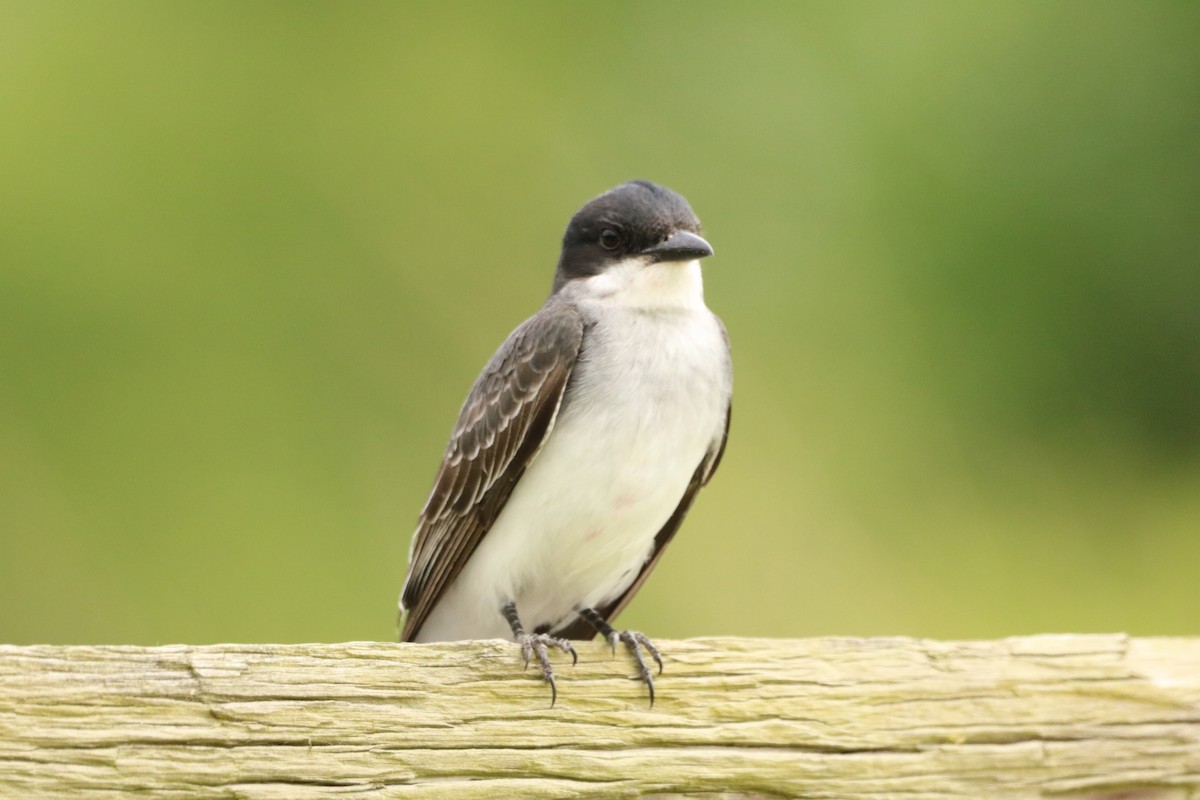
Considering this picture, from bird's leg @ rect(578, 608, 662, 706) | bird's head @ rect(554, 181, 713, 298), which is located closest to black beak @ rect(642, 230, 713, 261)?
bird's head @ rect(554, 181, 713, 298)

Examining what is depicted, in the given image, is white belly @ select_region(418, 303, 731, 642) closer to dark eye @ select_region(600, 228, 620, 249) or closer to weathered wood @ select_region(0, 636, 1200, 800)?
dark eye @ select_region(600, 228, 620, 249)

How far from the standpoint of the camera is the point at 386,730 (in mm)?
2109

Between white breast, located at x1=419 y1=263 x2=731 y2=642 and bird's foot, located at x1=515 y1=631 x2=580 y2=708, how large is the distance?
340 mm

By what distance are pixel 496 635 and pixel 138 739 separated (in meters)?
1.07

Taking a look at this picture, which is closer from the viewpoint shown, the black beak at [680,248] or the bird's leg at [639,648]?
the bird's leg at [639,648]

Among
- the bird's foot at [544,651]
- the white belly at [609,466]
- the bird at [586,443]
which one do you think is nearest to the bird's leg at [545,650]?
the bird's foot at [544,651]

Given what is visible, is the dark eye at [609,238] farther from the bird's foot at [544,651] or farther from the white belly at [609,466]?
the bird's foot at [544,651]

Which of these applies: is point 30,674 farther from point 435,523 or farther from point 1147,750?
point 1147,750

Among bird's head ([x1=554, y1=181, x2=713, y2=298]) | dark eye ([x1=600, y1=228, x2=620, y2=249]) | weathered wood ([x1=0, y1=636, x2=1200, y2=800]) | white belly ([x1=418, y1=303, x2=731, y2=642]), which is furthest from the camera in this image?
dark eye ([x1=600, y1=228, x2=620, y2=249])

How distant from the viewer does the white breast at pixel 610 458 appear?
2.66 meters

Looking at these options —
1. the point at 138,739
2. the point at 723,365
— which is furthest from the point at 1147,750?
the point at 138,739

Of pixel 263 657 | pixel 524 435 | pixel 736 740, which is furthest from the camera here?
pixel 524 435

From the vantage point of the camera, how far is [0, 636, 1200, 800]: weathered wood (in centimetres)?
197

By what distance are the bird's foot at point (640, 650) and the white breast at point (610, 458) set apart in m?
0.29
